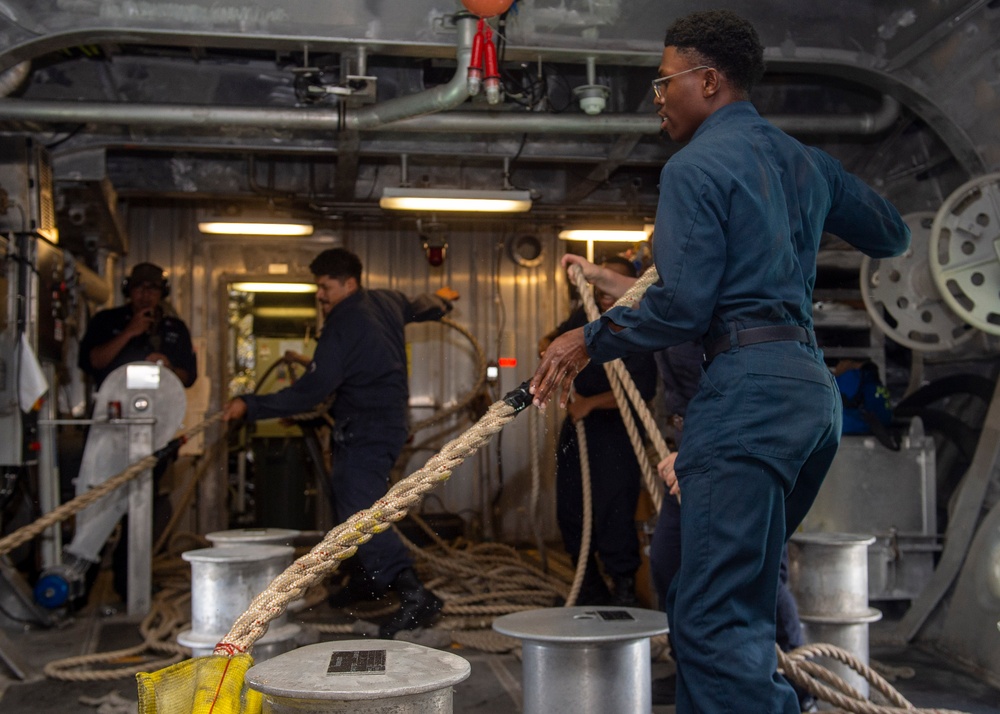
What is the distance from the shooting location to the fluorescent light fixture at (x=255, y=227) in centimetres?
850

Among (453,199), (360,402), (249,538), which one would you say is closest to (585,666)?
(249,538)

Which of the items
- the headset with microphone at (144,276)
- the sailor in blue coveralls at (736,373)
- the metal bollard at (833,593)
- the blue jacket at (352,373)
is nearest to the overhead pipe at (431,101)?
the blue jacket at (352,373)

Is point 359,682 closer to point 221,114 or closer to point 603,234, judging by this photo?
point 221,114

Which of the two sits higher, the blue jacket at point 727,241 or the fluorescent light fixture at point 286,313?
the fluorescent light fixture at point 286,313

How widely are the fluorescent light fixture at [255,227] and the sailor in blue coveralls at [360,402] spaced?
2638 mm

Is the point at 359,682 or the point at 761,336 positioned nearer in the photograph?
the point at 359,682

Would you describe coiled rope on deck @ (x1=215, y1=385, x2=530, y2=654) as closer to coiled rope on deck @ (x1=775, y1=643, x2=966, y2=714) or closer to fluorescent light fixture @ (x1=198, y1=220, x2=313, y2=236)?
coiled rope on deck @ (x1=775, y1=643, x2=966, y2=714)

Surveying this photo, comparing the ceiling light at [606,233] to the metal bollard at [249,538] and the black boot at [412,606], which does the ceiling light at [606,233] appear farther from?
the metal bollard at [249,538]

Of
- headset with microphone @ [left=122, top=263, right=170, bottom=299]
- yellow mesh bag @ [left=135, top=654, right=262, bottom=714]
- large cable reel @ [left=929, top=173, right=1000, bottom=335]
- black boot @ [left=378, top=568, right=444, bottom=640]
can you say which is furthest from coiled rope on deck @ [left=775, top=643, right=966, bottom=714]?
headset with microphone @ [left=122, top=263, right=170, bottom=299]

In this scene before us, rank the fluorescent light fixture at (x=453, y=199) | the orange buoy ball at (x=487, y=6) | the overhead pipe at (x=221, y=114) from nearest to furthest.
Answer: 1. the orange buoy ball at (x=487, y=6)
2. the overhead pipe at (x=221, y=114)
3. the fluorescent light fixture at (x=453, y=199)

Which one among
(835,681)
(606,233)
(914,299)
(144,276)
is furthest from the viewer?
(606,233)

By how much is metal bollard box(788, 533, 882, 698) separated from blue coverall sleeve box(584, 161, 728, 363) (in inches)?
73.2

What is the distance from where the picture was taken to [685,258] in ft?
8.29

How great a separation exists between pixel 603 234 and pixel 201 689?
23.2 ft
